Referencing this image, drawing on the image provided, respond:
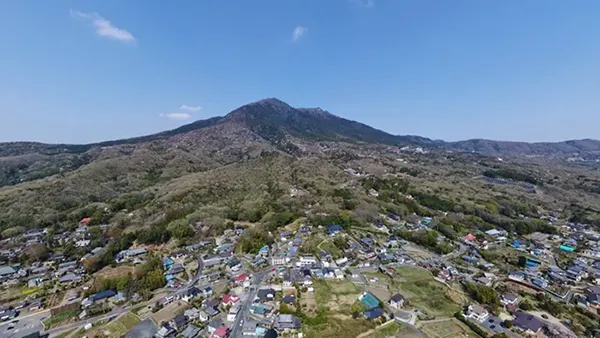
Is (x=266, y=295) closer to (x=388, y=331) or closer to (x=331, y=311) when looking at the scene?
(x=331, y=311)

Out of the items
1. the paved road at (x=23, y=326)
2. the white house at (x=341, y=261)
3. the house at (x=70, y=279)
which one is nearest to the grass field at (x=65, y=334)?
the paved road at (x=23, y=326)

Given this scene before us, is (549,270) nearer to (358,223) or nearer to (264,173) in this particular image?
(358,223)

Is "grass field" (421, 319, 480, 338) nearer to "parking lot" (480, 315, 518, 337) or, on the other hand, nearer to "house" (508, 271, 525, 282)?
"parking lot" (480, 315, 518, 337)

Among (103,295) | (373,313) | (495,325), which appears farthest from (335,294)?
(103,295)

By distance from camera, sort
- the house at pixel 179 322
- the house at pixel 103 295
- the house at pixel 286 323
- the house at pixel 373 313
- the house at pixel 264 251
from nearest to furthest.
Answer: the house at pixel 286 323 → the house at pixel 179 322 → the house at pixel 373 313 → the house at pixel 103 295 → the house at pixel 264 251

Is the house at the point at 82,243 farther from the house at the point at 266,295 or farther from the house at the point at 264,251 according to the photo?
the house at the point at 266,295
